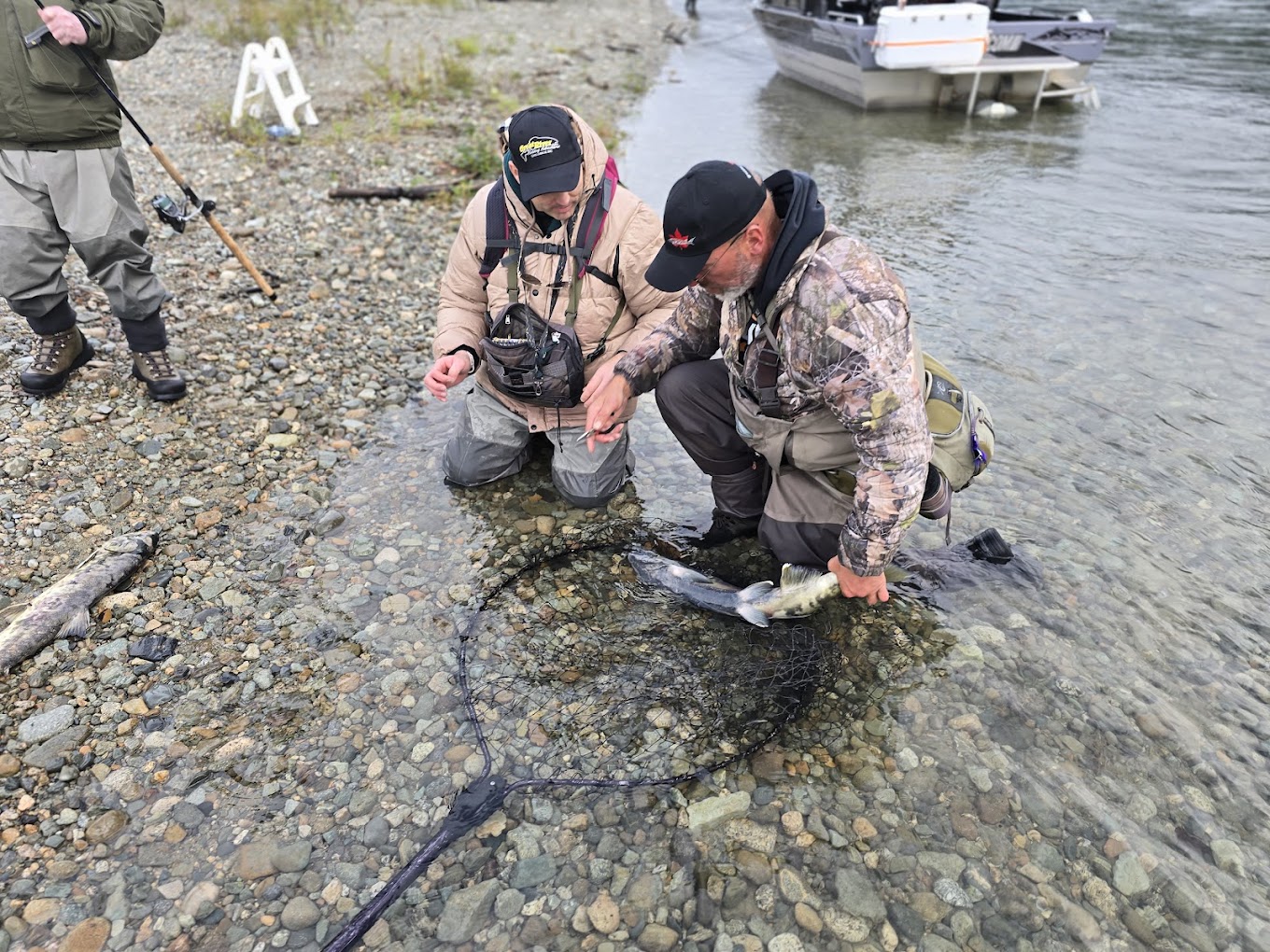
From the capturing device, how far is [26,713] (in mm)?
3396

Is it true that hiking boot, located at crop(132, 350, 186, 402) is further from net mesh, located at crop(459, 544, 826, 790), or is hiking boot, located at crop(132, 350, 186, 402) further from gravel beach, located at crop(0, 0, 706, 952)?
net mesh, located at crop(459, 544, 826, 790)

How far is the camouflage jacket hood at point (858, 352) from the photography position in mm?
2986

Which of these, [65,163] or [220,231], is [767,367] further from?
[220,231]

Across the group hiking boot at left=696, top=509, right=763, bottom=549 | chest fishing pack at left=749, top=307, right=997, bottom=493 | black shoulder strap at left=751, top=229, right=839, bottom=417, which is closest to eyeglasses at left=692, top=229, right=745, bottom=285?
black shoulder strap at left=751, top=229, right=839, bottom=417

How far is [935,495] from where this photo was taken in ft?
12.3

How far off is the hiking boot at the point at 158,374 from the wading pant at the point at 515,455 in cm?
198

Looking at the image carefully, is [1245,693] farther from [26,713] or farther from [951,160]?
[951,160]

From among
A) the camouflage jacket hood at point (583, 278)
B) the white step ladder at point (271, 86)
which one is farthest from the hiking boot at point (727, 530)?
the white step ladder at point (271, 86)

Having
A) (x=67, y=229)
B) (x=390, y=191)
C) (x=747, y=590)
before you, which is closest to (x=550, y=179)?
(x=747, y=590)

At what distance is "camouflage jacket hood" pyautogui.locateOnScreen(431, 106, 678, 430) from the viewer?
4285 mm

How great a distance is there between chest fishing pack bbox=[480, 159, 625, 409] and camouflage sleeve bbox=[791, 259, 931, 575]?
1599 millimetres

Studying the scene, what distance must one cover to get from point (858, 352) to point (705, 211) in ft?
2.52

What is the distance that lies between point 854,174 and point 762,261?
10.2 metres

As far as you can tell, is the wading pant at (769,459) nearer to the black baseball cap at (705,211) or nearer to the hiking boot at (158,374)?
the black baseball cap at (705,211)
